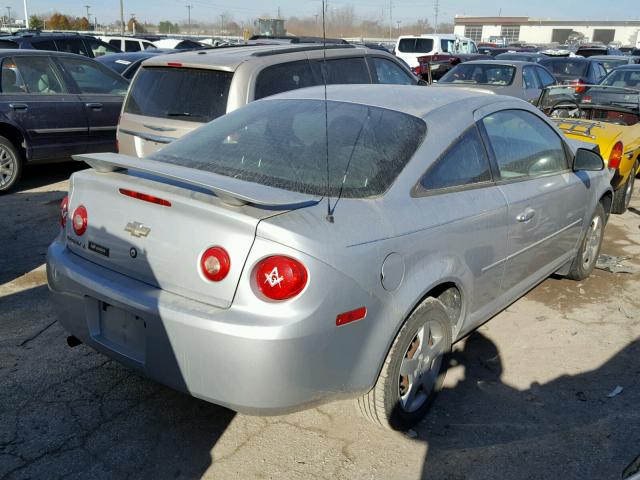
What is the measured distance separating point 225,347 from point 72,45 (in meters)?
15.1

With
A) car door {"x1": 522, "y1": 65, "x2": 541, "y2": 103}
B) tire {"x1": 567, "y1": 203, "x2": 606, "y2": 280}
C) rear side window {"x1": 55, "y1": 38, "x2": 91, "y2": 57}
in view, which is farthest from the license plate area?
rear side window {"x1": 55, "y1": 38, "x2": 91, "y2": 57}

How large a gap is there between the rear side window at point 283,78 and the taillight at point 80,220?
8.83ft

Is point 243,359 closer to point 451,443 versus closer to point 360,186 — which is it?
point 360,186

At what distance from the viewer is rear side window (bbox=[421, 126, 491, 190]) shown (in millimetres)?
3182

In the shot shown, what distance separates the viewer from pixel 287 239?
97.4 inches

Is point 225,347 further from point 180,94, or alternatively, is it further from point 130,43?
point 130,43

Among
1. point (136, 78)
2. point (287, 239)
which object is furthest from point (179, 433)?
point (136, 78)

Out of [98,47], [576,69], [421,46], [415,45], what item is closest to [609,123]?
[576,69]

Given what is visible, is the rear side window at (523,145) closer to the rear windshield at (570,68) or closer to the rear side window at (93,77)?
the rear side window at (93,77)

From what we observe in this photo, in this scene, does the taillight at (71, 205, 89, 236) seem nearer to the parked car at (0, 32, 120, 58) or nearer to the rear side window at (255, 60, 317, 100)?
the rear side window at (255, 60, 317, 100)

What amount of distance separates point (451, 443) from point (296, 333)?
1175 mm

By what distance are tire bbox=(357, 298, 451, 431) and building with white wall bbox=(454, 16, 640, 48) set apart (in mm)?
97081

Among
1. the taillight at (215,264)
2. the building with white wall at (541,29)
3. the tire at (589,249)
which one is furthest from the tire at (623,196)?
the building with white wall at (541,29)

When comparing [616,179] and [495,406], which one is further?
[616,179]
